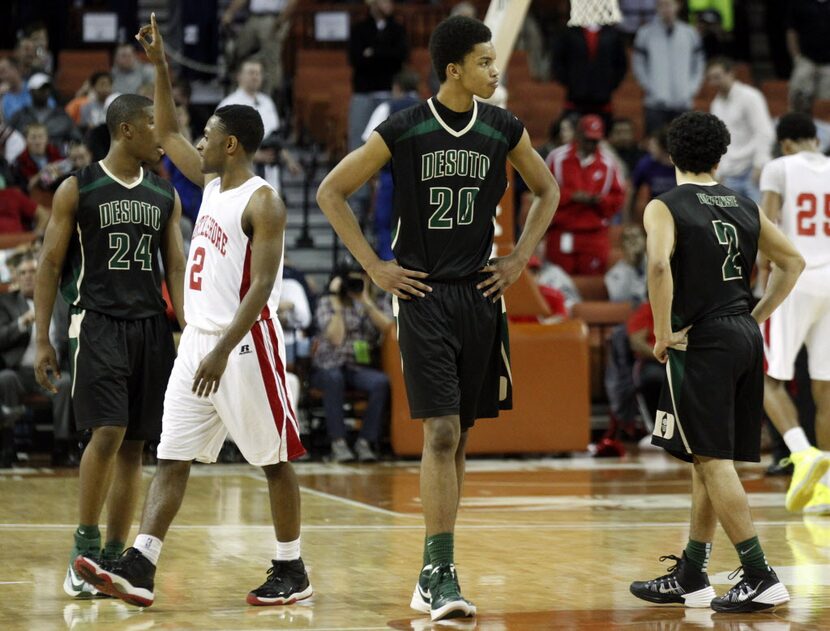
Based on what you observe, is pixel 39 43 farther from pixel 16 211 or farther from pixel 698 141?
pixel 698 141

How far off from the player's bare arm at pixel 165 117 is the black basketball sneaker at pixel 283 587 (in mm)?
1617

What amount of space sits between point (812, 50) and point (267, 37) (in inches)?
245

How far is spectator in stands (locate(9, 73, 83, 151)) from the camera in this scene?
1440 centimetres

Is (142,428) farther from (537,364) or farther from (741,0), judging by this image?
(741,0)

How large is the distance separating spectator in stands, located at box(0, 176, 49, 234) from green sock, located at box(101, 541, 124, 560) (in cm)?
745

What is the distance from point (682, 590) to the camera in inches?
231

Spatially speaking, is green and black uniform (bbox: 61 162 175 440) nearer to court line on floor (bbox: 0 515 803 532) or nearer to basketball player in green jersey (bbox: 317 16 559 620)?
basketball player in green jersey (bbox: 317 16 559 620)

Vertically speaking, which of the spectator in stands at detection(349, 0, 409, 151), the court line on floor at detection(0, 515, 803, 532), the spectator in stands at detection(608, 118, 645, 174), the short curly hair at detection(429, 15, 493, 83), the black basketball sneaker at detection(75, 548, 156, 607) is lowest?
the court line on floor at detection(0, 515, 803, 532)

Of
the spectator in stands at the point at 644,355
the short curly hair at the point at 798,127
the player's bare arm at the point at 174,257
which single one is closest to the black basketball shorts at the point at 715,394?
the player's bare arm at the point at 174,257

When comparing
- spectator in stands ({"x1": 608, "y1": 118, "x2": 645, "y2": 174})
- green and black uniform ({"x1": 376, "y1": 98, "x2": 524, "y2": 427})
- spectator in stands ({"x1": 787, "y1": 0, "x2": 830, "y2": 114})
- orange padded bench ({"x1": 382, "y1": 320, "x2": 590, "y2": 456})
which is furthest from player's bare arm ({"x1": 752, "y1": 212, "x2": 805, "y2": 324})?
spectator in stands ({"x1": 787, "y1": 0, "x2": 830, "y2": 114})

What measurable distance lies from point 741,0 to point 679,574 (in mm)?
15852

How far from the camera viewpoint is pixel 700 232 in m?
5.86

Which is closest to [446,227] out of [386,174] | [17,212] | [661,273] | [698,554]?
[661,273]

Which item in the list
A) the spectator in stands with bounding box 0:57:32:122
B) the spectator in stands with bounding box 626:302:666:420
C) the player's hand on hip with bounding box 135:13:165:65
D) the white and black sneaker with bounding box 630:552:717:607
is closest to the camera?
the white and black sneaker with bounding box 630:552:717:607
